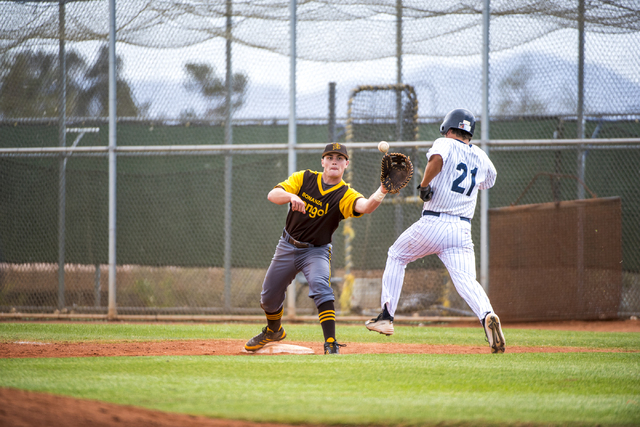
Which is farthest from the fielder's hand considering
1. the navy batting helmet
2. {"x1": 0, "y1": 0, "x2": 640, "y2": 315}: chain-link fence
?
{"x1": 0, "y1": 0, "x2": 640, "y2": 315}: chain-link fence

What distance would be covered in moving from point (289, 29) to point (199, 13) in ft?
4.76

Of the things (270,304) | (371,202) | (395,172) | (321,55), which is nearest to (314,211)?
(371,202)

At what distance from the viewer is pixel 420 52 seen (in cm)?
819

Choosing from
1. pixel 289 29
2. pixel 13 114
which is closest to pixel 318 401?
pixel 289 29

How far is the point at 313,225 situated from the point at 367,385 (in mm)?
1833

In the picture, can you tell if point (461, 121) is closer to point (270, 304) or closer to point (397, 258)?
point (397, 258)

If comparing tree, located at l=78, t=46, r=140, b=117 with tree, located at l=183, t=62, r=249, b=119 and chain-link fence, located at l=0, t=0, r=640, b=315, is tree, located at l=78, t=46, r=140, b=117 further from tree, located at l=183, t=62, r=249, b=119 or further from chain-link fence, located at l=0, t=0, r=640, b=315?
tree, located at l=183, t=62, r=249, b=119

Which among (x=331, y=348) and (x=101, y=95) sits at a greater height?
(x=101, y=95)

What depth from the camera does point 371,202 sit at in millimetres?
4594

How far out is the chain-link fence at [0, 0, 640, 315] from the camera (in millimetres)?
8047

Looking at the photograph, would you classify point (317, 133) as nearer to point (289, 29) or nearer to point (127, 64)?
point (289, 29)

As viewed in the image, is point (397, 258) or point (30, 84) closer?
point (397, 258)

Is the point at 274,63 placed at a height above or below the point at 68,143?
above

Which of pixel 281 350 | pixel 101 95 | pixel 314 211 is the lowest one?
pixel 281 350
